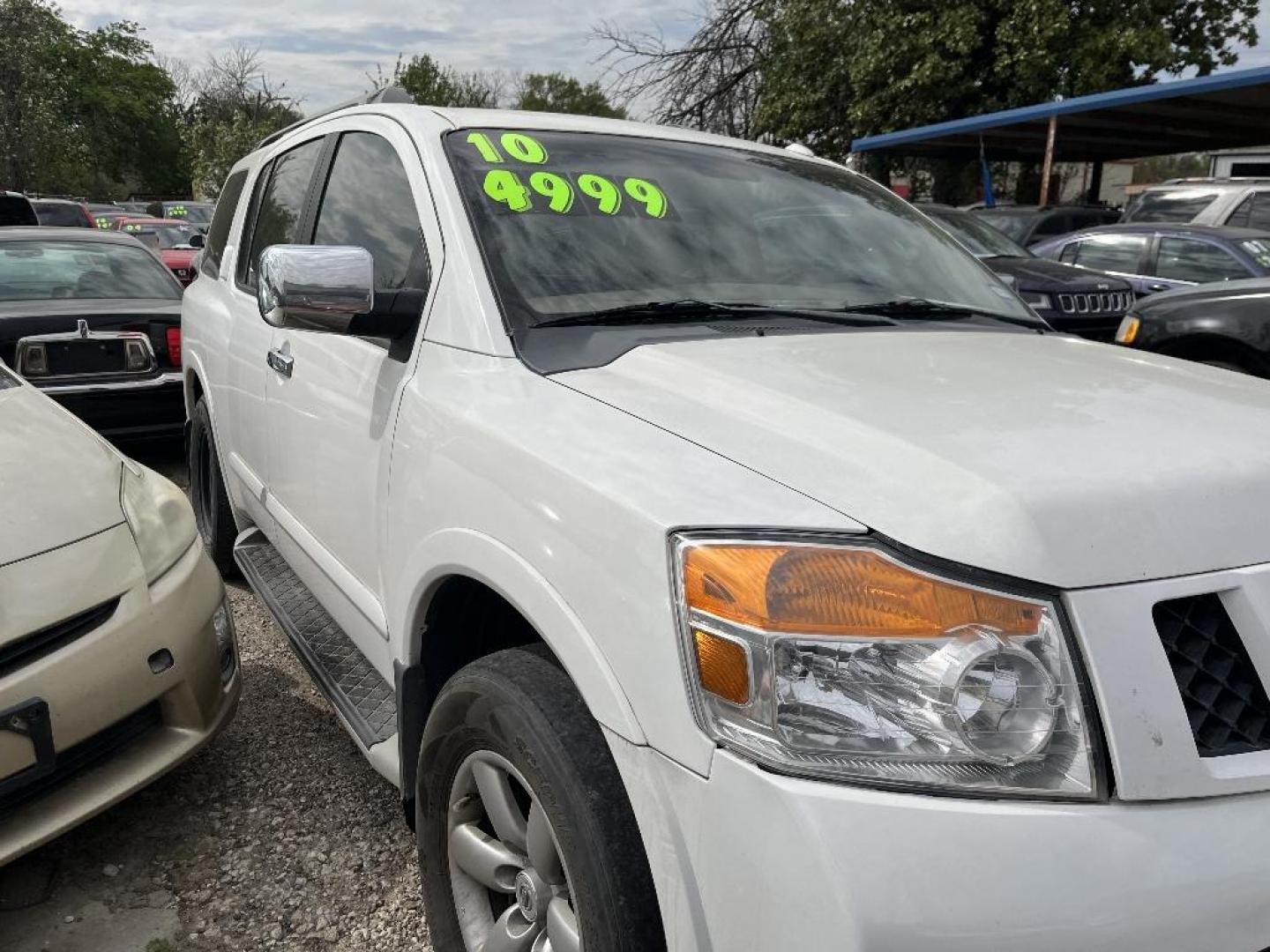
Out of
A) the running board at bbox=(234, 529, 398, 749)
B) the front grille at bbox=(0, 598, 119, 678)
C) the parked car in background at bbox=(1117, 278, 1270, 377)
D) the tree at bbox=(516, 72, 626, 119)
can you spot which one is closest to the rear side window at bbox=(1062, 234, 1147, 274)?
the parked car in background at bbox=(1117, 278, 1270, 377)

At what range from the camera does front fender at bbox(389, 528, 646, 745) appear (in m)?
1.40

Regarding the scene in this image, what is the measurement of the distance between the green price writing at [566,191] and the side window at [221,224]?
2269mm

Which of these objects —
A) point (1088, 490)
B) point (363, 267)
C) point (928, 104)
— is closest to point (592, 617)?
point (1088, 490)

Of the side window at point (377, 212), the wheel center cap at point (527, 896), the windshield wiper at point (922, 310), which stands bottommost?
the wheel center cap at point (527, 896)

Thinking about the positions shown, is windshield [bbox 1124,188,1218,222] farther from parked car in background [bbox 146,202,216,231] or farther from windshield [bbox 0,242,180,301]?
parked car in background [bbox 146,202,216,231]

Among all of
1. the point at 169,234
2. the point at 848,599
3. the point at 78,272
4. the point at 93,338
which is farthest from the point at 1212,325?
the point at 169,234

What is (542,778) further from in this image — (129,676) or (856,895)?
Result: (129,676)

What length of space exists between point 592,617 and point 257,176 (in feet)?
10.5

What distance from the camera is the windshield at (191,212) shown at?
2022cm

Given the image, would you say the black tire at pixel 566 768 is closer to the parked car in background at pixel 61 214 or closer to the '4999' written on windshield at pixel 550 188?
the '4999' written on windshield at pixel 550 188

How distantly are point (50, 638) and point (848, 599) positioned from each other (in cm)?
185

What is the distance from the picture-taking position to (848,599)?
48.3 inches

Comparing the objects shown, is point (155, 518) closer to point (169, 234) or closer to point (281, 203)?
point (281, 203)

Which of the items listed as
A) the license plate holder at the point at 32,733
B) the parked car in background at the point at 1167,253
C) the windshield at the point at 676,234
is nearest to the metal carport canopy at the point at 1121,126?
the parked car in background at the point at 1167,253
